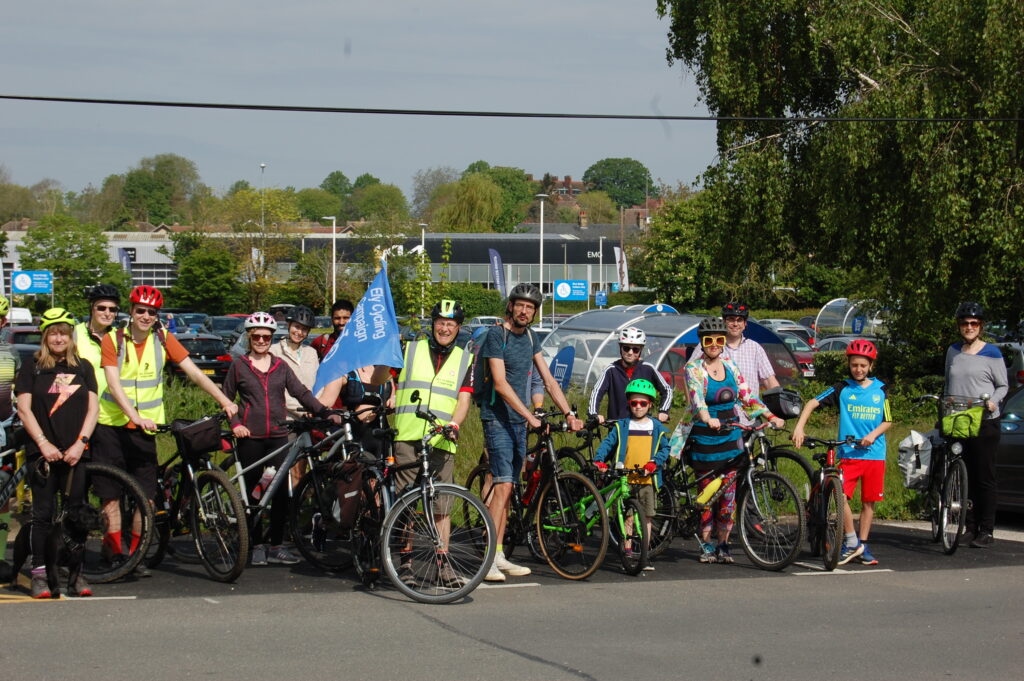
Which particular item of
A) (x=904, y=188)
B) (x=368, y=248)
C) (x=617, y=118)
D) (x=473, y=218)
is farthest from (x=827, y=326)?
(x=473, y=218)

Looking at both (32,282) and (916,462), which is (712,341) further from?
(32,282)

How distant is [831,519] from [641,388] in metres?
1.72

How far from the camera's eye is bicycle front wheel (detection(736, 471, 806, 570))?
29.2 feet

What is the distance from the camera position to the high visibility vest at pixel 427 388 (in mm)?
8328

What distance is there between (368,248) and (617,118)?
5610 cm

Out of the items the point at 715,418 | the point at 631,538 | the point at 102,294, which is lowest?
the point at 631,538

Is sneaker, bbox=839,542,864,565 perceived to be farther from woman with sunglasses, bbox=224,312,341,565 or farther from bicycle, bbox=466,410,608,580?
woman with sunglasses, bbox=224,312,341,565

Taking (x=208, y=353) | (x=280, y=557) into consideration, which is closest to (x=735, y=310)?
(x=280, y=557)

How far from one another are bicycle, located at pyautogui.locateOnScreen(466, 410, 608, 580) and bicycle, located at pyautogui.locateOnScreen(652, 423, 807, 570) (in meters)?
0.96

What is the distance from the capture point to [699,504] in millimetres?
9250

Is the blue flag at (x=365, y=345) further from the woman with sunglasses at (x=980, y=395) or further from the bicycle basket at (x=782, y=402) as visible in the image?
the woman with sunglasses at (x=980, y=395)

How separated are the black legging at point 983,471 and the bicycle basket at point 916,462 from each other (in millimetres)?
325

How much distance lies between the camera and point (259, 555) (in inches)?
348

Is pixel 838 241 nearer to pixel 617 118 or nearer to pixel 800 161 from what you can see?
pixel 800 161
